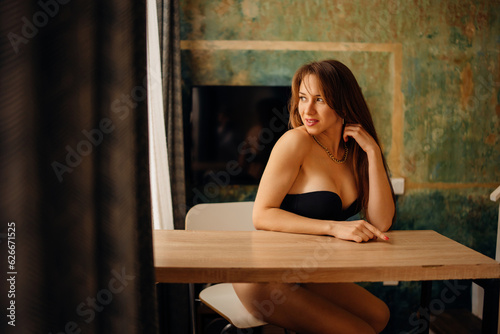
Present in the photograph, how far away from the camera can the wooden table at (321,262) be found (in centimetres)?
96

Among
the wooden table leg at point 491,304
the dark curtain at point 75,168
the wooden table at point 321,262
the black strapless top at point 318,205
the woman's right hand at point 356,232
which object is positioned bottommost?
the wooden table leg at point 491,304

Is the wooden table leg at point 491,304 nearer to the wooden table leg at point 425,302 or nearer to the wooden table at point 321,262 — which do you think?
the wooden table at point 321,262

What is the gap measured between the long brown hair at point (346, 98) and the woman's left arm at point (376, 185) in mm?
65

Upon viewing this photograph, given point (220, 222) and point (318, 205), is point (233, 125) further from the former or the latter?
point (318, 205)

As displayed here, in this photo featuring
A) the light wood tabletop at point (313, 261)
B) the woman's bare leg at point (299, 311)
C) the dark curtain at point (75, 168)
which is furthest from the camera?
the woman's bare leg at point (299, 311)

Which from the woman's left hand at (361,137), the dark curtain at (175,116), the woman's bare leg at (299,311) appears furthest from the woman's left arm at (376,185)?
the dark curtain at (175,116)

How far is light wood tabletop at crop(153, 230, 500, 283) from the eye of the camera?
0.96m

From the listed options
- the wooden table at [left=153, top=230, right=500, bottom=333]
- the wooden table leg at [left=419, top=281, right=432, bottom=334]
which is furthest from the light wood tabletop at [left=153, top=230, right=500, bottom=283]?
the wooden table leg at [left=419, top=281, right=432, bottom=334]

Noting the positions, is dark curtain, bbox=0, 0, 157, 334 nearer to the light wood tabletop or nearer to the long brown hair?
the light wood tabletop

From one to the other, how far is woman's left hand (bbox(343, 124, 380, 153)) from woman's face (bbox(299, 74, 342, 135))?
0.28 feet

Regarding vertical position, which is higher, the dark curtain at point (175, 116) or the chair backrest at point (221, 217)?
the dark curtain at point (175, 116)

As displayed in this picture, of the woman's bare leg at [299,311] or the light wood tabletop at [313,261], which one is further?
the woman's bare leg at [299,311]

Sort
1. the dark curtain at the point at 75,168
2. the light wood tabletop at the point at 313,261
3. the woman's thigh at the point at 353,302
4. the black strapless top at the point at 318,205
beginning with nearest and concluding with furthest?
the dark curtain at the point at 75,168, the light wood tabletop at the point at 313,261, the woman's thigh at the point at 353,302, the black strapless top at the point at 318,205

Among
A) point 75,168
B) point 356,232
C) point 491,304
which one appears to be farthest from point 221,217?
point 75,168
